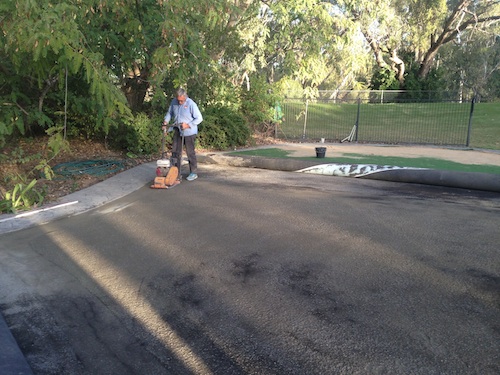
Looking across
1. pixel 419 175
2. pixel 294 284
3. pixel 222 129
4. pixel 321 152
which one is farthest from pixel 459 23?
pixel 294 284

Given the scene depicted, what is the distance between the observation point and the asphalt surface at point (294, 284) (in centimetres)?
303

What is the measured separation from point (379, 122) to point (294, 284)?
85.2ft

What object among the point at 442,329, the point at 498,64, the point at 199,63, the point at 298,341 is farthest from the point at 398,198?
the point at 498,64

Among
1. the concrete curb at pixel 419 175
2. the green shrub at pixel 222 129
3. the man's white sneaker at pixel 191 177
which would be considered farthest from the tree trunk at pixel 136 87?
the man's white sneaker at pixel 191 177

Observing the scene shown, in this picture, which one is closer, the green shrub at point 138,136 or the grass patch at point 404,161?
the grass patch at point 404,161

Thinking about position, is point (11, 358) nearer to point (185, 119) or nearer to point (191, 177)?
point (191, 177)

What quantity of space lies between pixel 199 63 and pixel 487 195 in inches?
278

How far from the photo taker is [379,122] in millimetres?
28344

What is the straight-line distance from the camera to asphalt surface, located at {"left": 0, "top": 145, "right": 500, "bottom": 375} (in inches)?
119

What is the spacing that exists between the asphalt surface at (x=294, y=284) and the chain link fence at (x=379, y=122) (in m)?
13.6

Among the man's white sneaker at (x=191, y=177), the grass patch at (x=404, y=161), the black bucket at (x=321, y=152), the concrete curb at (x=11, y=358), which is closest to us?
the concrete curb at (x=11, y=358)

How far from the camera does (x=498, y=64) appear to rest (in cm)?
5469

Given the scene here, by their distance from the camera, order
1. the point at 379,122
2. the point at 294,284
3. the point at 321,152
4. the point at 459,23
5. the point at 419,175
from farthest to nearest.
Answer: the point at 459,23
the point at 379,122
the point at 321,152
the point at 419,175
the point at 294,284

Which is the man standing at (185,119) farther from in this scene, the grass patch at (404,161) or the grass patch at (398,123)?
the grass patch at (398,123)
